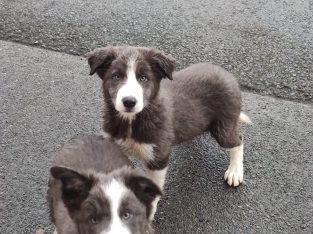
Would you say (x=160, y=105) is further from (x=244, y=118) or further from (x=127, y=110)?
(x=244, y=118)

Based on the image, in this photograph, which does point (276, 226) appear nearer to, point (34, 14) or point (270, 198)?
point (270, 198)

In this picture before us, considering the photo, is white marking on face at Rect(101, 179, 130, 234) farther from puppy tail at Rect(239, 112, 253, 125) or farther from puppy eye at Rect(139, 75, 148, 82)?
puppy tail at Rect(239, 112, 253, 125)

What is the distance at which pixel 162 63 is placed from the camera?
394 cm

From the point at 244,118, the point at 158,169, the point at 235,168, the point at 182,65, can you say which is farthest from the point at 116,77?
the point at 182,65

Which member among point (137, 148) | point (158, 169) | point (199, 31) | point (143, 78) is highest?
point (143, 78)

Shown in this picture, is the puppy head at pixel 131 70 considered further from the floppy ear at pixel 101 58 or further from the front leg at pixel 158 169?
the front leg at pixel 158 169

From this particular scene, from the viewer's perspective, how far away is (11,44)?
20.1 feet

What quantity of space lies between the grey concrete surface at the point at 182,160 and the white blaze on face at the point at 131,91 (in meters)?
1.00

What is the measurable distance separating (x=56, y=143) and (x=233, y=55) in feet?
7.37

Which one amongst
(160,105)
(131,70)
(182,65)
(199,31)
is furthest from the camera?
(199,31)

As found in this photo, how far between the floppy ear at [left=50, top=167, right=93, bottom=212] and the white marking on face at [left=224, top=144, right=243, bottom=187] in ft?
5.82

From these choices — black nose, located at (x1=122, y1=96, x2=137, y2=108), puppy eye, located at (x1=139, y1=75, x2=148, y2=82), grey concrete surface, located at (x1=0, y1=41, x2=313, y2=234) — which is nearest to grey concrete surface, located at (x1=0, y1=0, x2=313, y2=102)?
grey concrete surface, located at (x1=0, y1=41, x2=313, y2=234)

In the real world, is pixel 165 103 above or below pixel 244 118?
above

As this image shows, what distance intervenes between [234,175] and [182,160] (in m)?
0.50
